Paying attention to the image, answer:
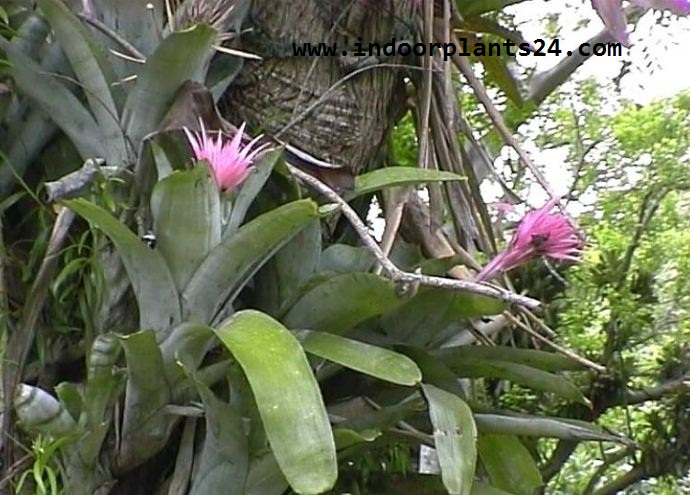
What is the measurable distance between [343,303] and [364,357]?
55mm

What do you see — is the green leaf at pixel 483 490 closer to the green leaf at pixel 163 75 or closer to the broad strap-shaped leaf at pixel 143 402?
the broad strap-shaped leaf at pixel 143 402

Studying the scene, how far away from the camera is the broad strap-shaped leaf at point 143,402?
566 millimetres

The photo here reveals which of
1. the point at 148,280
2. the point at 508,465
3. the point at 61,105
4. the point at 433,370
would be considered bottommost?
the point at 508,465

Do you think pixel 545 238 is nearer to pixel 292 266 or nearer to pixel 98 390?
pixel 292 266

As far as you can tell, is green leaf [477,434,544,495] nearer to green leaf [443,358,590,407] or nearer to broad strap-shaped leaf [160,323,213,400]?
green leaf [443,358,590,407]

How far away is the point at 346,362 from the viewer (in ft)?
1.90

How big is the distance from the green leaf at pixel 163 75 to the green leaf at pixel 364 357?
0.21m

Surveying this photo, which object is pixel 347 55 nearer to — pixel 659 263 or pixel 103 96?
pixel 103 96

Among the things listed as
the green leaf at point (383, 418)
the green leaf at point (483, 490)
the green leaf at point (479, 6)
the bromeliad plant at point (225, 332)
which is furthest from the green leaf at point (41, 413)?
the green leaf at point (479, 6)

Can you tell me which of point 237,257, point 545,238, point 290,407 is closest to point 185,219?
point 237,257

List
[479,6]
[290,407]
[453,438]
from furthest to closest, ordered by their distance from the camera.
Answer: [479,6] < [453,438] < [290,407]

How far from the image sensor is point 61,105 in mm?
674

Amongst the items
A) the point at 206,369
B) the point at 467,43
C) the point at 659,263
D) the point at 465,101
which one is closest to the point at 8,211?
the point at 206,369

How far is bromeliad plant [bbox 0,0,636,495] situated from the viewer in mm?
557
